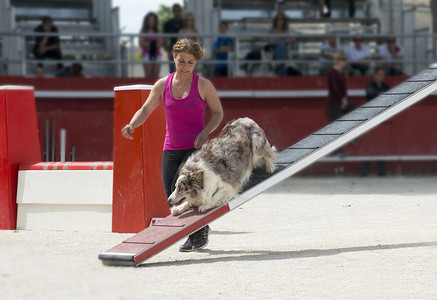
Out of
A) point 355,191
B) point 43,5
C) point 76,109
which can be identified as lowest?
point 355,191

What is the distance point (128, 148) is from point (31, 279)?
2.69 m

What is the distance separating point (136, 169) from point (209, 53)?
355 inches

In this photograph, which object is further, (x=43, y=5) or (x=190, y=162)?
(x=43, y=5)

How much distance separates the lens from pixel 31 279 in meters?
5.86

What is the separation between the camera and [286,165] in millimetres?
7426

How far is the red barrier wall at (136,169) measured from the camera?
8.28 m

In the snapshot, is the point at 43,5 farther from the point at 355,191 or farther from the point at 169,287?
the point at 169,287

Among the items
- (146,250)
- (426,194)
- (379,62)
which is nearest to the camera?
(146,250)

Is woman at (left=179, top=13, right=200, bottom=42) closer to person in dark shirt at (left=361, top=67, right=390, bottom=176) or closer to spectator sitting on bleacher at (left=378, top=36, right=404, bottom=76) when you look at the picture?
person in dark shirt at (left=361, top=67, right=390, bottom=176)

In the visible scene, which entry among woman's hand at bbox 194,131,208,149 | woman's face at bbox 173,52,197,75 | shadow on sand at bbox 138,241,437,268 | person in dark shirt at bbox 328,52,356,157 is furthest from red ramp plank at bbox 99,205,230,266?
person in dark shirt at bbox 328,52,356,157

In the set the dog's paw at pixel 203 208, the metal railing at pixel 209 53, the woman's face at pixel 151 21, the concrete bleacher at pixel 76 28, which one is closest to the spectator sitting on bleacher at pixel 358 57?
the metal railing at pixel 209 53

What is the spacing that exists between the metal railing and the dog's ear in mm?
9284

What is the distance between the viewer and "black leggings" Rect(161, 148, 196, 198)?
23.6 feet

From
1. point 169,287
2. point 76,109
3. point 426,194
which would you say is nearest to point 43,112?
point 76,109
